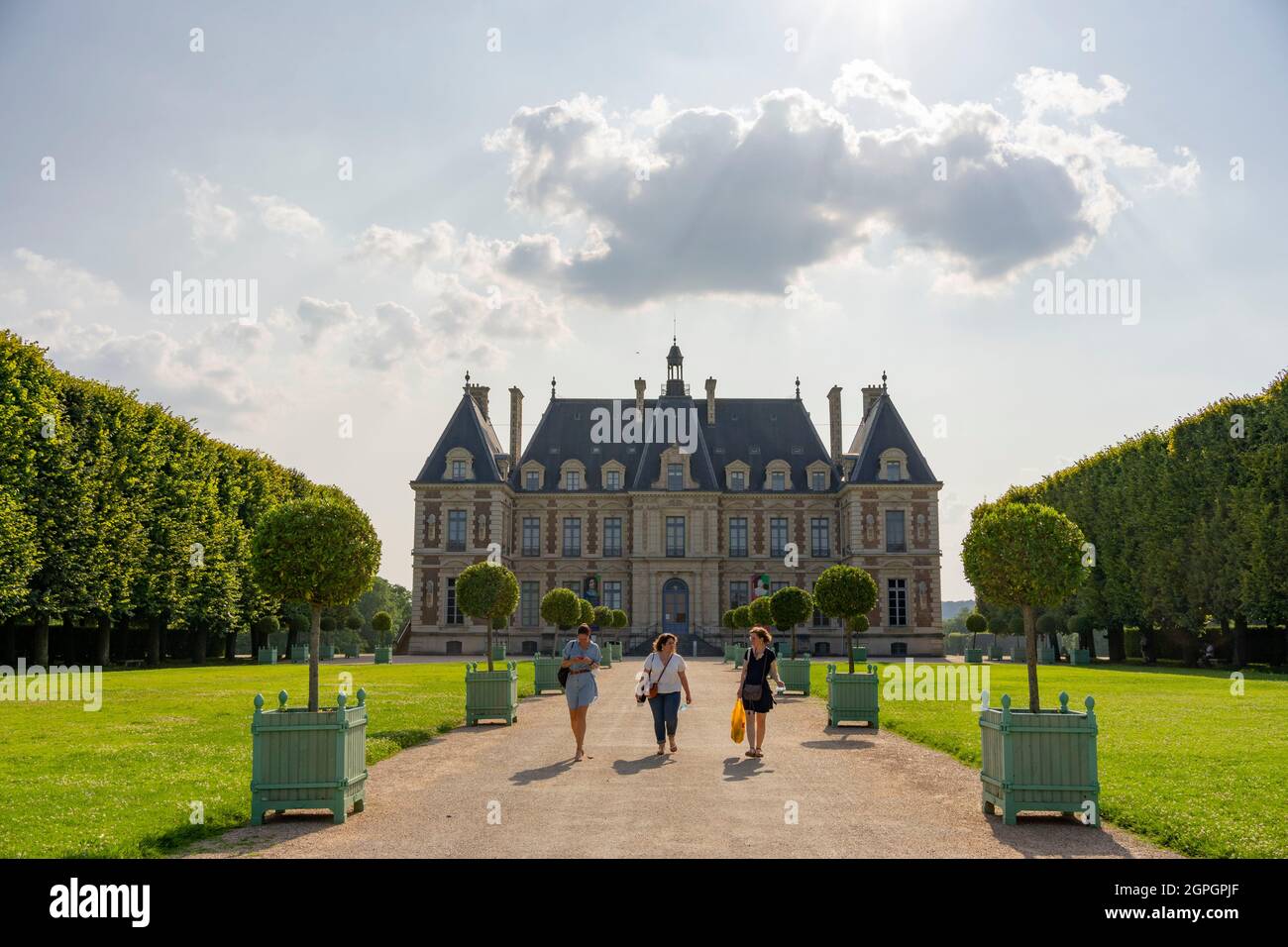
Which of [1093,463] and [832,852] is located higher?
[1093,463]

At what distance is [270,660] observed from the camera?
143ft

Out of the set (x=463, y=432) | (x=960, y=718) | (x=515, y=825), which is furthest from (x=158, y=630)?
(x=515, y=825)

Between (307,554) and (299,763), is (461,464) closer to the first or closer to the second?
(307,554)

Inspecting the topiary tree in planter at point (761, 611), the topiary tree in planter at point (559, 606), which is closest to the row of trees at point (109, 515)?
the topiary tree in planter at point (559, 606)

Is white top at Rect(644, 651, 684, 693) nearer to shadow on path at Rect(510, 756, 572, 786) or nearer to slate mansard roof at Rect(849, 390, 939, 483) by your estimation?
shadow on path at Rect(510, 756, 572, 786)

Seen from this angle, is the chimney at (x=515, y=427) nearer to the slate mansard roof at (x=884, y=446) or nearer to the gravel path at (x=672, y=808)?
the slate mansard roof at (x=884, y=446)

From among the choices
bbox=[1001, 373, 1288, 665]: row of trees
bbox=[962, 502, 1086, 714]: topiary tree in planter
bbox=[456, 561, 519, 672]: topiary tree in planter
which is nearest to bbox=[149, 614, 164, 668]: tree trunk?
bbox=[456, 561, 519, 672]: topiary tree in planter

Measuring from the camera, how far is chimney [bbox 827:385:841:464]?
181 ft

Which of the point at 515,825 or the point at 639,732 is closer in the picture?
the point at 515,825

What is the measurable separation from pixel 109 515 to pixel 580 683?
1033 inches

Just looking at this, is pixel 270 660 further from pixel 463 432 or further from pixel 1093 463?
pixel 1093 463
